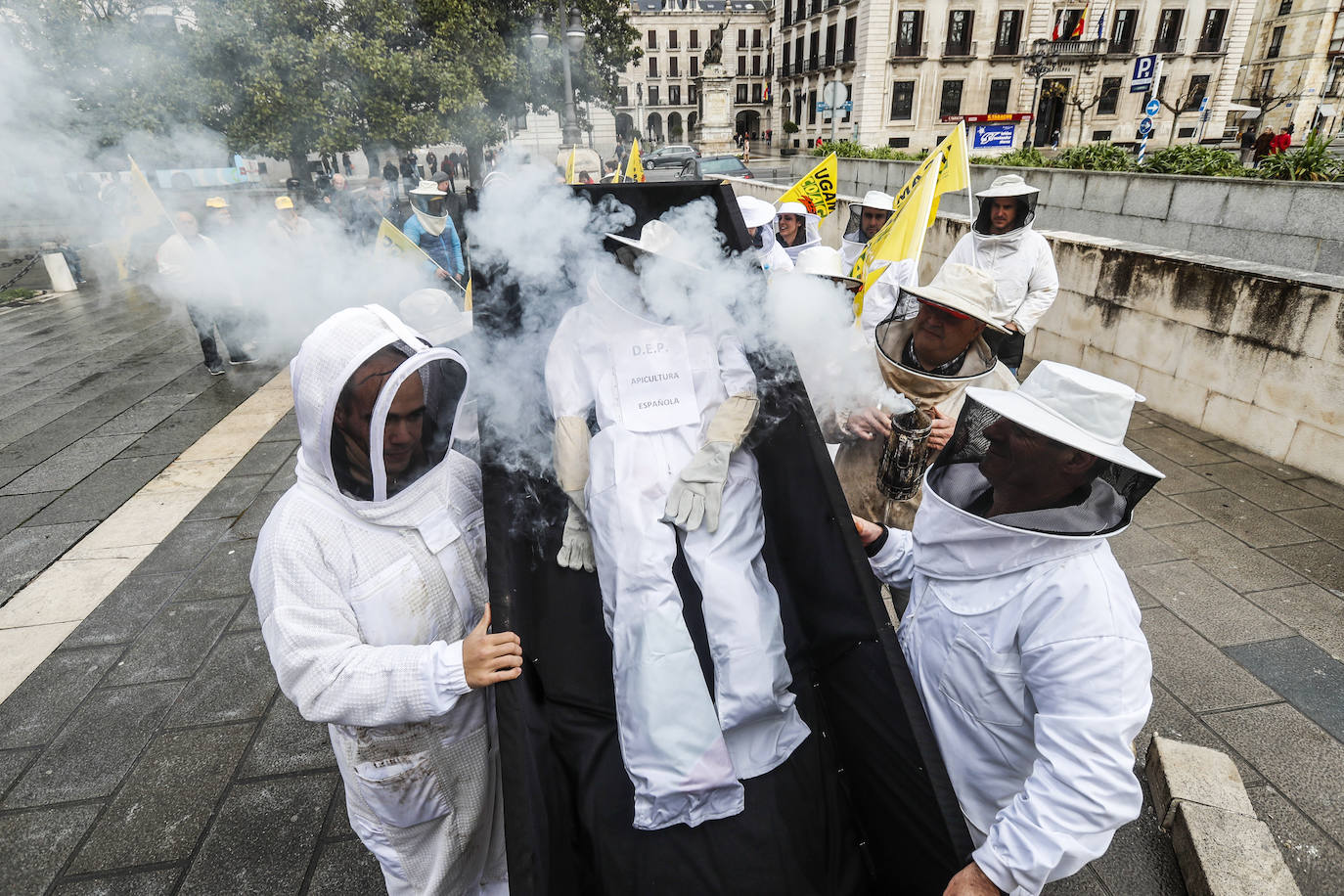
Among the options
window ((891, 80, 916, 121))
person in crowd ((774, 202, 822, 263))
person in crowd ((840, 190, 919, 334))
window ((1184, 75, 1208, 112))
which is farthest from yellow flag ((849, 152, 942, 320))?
window ((1184, 75, 1208, 112))

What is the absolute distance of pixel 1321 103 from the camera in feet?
137

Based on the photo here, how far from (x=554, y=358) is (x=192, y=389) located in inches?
284

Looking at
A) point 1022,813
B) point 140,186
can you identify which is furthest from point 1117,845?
point 140,186

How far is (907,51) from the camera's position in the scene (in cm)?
3878

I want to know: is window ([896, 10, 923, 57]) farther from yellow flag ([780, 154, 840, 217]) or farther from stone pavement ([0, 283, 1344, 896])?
stone pavement ([0, 283, 1344, 896])

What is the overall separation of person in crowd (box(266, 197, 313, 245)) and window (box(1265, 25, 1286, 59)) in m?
64.6

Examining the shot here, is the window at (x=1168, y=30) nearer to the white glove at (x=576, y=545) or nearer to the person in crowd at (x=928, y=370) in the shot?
the person in crowd at (x=928, y=370)

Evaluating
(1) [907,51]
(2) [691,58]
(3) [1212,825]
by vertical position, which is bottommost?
(3) [1212,825]

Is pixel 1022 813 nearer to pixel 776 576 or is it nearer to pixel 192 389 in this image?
pixel 776 576

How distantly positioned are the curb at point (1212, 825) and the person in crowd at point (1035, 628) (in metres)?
1.10

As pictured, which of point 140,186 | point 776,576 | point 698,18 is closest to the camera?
point 776,576

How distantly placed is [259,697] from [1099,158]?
12351mm

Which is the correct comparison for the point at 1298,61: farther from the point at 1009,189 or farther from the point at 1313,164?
the point at 1009,189

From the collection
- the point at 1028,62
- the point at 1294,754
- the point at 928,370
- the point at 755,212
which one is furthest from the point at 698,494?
the point at 1028,62
